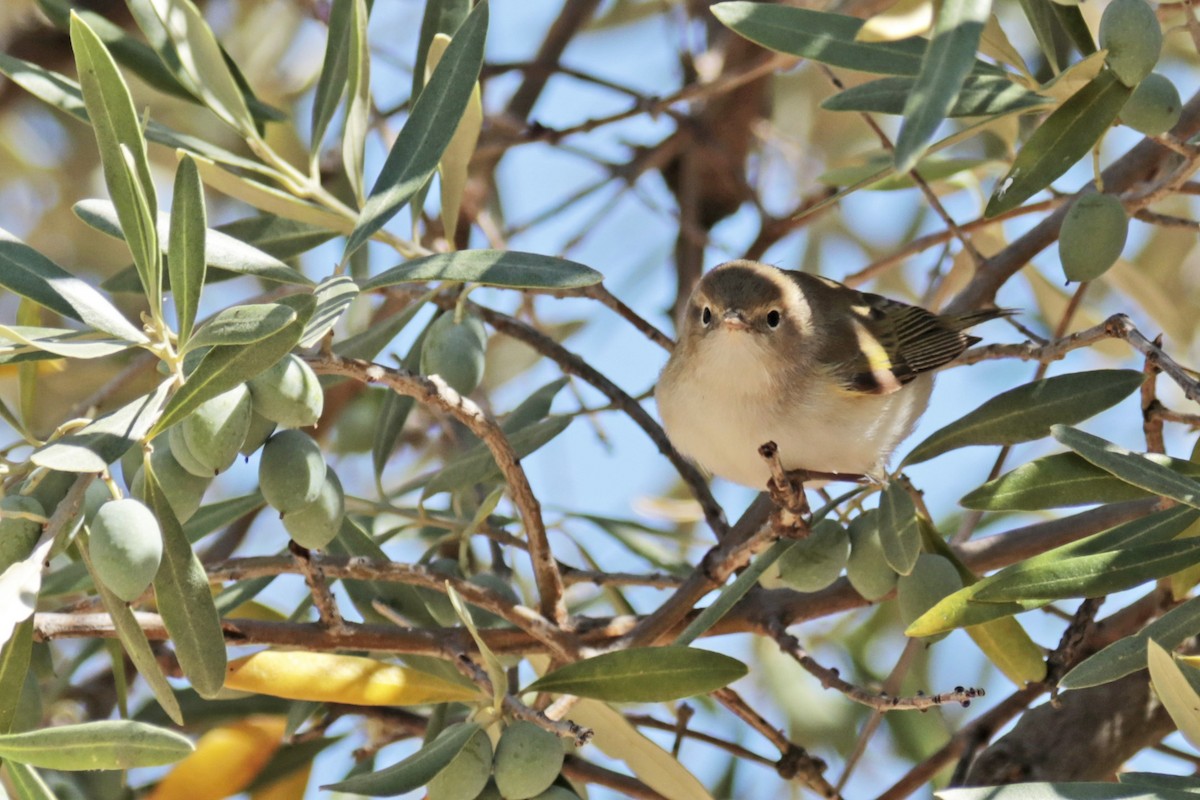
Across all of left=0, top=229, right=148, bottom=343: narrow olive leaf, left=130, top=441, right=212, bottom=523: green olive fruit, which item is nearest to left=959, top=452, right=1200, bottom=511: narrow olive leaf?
left=130, top=441, right=212, bottom=523: green olive fruit

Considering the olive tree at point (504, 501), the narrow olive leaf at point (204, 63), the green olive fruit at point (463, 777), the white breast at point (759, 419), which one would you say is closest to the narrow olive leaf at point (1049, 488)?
the olive tree at point (504, 501)

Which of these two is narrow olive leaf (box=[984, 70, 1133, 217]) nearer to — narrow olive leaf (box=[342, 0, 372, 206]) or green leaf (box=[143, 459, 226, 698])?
narrow olive leaf (box=[342, 0, 372, 206])

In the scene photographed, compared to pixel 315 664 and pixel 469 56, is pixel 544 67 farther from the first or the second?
pixel 315 664

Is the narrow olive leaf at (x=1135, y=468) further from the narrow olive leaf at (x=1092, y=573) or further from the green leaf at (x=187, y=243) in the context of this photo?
the green leaf at (x=187, y=243)

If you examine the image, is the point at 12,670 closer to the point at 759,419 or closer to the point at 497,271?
the point at 497,271

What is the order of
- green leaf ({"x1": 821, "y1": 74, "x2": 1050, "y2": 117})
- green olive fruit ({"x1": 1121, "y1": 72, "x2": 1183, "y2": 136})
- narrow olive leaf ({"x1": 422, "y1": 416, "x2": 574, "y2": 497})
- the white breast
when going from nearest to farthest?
green olive fruit ({"x1": 1121, "y1": 72, "x2": 1183, "y2": 136}) → green leaf ({"x1": 821, "y1": 74, "x2": 1050, "y2": 117}) → narrow olive leaf ({"x1": 422, "y1": 416, "x2": 574, "y2": 497}) → the white breast

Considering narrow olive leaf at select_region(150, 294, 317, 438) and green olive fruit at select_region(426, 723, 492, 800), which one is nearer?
narrow olive leaf at select_region(150, 294, 317, 438)

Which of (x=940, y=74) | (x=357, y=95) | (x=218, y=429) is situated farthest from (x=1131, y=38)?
(x=218, y=429)
